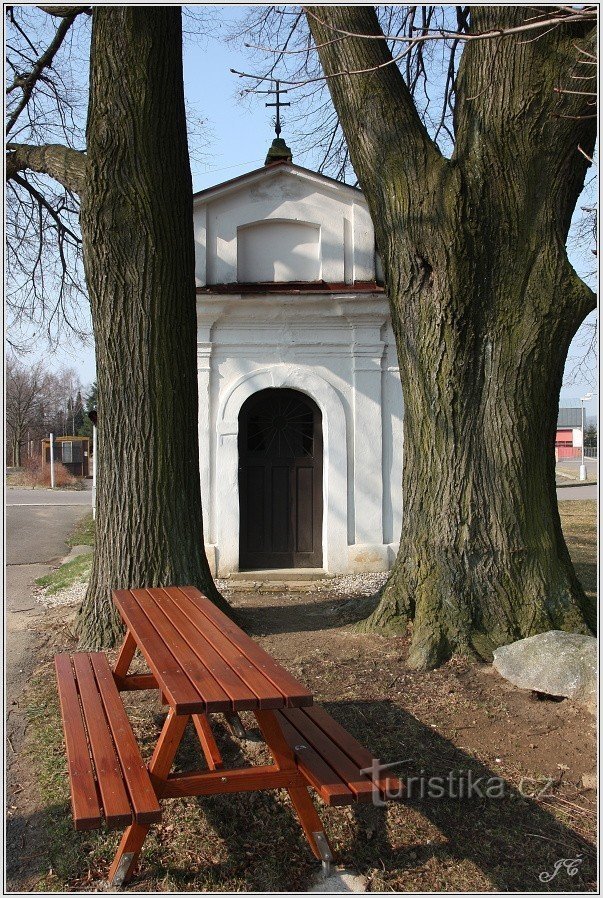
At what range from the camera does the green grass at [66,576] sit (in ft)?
30.8

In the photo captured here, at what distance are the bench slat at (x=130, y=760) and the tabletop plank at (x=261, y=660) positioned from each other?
574mm

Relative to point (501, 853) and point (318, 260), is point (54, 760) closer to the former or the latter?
point (501, 853)

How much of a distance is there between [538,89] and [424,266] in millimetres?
1404

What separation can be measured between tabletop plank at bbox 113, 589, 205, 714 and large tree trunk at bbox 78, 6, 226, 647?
1.48 m

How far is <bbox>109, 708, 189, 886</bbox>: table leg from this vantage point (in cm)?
311

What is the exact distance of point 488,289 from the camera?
5914 mm

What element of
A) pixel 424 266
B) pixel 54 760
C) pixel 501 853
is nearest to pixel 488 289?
pixel 424 266

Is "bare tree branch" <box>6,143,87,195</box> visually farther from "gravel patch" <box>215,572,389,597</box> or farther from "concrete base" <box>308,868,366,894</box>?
"concrete base" <box>308,868,366,894</box>

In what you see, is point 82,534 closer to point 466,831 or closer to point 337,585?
point 337,585

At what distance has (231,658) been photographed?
3471 millimetres

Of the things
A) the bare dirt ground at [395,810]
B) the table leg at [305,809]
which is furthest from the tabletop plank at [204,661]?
the bare dirt ground at [395,810]

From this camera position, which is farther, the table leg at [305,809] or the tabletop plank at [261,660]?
the table leg at [305,809]

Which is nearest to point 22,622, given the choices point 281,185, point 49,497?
point 281,185

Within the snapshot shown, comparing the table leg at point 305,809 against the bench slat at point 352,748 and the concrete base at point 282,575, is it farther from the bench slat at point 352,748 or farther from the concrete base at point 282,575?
the concrete base at point 282,575
